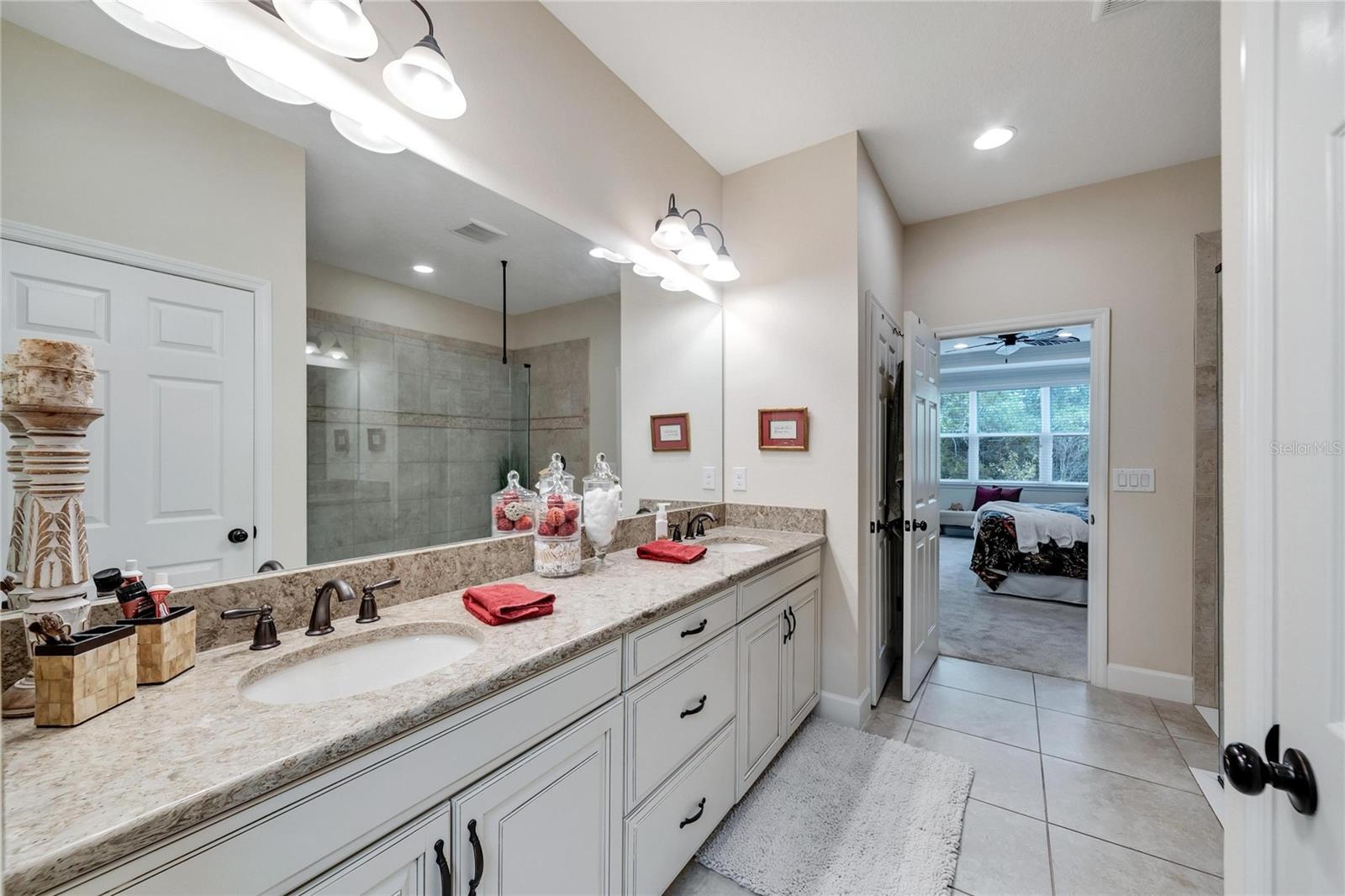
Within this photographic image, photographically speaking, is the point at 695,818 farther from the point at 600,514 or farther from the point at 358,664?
the point at 358,664

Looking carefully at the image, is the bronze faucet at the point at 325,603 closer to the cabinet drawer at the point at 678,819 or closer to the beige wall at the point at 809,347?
the cabinet drawer at the point at 678,819

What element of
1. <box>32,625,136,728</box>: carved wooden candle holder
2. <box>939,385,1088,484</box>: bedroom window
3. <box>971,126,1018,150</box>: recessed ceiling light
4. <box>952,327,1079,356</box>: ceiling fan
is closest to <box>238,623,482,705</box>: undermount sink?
<box>32,625,136,728</box>: carved wooden candle holder

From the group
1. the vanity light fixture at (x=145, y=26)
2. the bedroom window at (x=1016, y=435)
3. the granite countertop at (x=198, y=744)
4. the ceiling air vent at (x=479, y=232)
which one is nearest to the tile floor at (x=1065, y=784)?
the granite countertop at (x=198, y=744)

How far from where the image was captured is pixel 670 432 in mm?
2482

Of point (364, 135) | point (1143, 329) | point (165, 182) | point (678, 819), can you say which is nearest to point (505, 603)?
point (678, 819)

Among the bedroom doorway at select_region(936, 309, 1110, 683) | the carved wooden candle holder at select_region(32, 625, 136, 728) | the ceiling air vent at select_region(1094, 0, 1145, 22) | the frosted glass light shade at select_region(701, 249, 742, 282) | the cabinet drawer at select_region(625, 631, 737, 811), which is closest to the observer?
the carved wooden candle holder at select_region(32, 625, 136, 728)

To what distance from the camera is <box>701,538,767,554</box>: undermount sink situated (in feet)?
7.02

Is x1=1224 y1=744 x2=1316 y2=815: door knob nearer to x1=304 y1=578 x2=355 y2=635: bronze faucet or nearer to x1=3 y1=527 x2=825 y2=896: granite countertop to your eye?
x1=3 y1=527 x2=825 y2=896: granite countertop

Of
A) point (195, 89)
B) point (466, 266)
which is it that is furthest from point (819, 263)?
point (195, 89)

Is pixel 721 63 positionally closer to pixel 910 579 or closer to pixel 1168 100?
Answer: pixel 1168 100

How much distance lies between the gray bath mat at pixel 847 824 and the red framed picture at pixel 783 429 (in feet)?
4.41

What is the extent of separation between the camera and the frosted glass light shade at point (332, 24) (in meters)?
1.03

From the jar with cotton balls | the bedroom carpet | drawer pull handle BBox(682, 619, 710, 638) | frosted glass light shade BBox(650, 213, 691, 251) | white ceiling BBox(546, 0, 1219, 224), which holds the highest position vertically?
white ceiling BBox(546, 0, 1219, 224)

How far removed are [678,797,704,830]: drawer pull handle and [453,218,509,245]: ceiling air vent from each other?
72.3 inches
